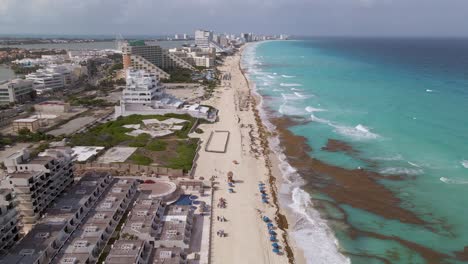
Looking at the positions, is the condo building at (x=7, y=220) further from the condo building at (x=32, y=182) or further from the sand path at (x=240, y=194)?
the sand path at (x=240, y=194)

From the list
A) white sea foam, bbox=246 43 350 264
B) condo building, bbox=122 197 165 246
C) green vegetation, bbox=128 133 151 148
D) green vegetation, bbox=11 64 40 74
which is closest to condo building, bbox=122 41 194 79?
green vegetation, bbox=11 64 40 74

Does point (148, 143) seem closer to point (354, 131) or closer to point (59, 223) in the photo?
point (59, 223)

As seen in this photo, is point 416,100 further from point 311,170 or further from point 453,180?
point 311,170

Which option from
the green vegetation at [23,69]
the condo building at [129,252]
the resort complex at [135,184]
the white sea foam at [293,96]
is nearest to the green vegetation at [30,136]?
the resort complex at [135,184]

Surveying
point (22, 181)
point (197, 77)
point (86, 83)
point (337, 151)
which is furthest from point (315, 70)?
point (22, 181)

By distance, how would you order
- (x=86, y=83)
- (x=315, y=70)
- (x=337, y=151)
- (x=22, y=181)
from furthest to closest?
1. (x=315, y=70)
2. (x=86, y=83)
3. (x=337, y=151)
4. (x=22, y=181)

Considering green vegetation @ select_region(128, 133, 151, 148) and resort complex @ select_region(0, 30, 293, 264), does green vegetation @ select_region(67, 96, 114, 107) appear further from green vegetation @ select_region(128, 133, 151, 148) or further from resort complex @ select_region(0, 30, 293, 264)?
green vegetation @ select_region(128, 133, 151, 148)

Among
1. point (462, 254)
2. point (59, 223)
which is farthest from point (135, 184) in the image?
point (462, 254)
